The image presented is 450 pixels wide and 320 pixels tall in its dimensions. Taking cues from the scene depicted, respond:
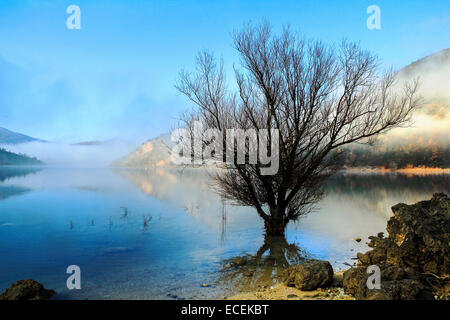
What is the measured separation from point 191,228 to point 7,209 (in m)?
17.5

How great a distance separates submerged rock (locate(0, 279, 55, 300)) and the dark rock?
5.94 metres

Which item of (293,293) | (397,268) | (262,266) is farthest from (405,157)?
(293,293)

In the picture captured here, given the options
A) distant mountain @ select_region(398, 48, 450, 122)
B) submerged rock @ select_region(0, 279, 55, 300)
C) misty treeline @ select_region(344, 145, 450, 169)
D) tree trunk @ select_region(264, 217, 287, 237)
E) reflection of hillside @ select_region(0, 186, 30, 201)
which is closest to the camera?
submerged rock @ select_region(0, 279, 55, 300)

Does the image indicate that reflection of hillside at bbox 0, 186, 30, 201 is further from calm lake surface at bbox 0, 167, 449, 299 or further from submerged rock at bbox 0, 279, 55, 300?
submerged rock at bbox 0, 279, 55, 300

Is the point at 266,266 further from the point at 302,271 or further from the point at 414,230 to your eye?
the point at 414,230

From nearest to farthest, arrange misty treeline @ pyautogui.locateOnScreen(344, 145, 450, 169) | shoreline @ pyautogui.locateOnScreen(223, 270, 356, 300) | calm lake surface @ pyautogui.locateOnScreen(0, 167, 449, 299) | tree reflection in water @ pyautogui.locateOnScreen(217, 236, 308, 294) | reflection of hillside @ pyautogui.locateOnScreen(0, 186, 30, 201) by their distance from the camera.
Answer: shoreline @ pyautogui.locateOnScreen(223, 270, 356, 300) < tree reflection in water @ pyautogui.locateOnScreen(217, 236, 308, 294) < calm lake surface @ pyautogui.locateOnScreen(0, 167, 449, 299) < reflection of hillside @ pyautogui.locateOnScreen(0, 186, 30, 201) < misty treeline @ pyautogui.locateOnScreen(344, 145, 450, 169)

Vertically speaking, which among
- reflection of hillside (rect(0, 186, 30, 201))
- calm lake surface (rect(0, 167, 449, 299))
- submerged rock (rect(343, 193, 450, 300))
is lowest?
calm lake surface (rect(0, 167, 449, 299))

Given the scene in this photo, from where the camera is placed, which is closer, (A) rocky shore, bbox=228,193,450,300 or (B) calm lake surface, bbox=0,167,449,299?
(A) rocky shore, bbox=228,193,450,300

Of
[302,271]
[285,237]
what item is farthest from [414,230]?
[285,237]

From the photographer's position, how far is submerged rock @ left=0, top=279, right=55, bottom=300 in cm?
713

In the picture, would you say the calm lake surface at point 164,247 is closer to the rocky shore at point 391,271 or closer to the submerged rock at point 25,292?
the submerged rock at point 25,292

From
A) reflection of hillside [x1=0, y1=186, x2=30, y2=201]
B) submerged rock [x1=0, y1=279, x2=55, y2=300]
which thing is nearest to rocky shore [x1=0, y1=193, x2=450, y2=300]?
submerged rock [x1=0, y1=279, x2=55, y2=300]

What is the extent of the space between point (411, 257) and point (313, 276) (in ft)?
7.70

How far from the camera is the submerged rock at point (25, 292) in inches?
281
